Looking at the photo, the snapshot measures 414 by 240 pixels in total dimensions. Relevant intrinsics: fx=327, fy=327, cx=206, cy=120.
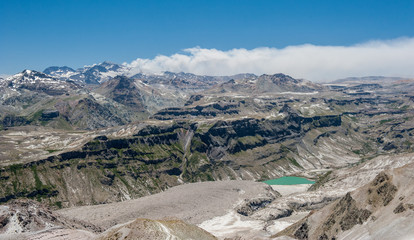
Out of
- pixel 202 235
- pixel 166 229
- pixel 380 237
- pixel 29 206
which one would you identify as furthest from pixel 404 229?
pixel 29 206

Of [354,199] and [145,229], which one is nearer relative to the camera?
[145,229]

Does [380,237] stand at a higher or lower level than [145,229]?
lower

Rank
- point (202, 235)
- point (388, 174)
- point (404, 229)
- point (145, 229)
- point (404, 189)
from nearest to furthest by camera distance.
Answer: point (145, 229)
point (404, 229)
point (202, 235)
point (404, 189)
point (388, 174)

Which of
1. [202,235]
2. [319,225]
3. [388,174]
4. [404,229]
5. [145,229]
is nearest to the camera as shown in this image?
[145,229]

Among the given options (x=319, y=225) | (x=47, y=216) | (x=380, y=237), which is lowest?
(x=319, y=225)

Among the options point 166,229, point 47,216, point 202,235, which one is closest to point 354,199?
point 202,235

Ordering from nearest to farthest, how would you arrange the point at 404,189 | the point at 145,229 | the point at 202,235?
the point at 145,229 < the point at 202,235 < the point at 404,189

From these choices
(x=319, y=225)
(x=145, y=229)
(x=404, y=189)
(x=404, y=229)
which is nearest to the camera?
(x=145, y=229)

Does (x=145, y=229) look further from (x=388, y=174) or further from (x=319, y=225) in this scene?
(x=388, y=174)

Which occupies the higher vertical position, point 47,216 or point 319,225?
point 47,216

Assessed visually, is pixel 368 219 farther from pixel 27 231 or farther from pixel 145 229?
pixel 27 231
